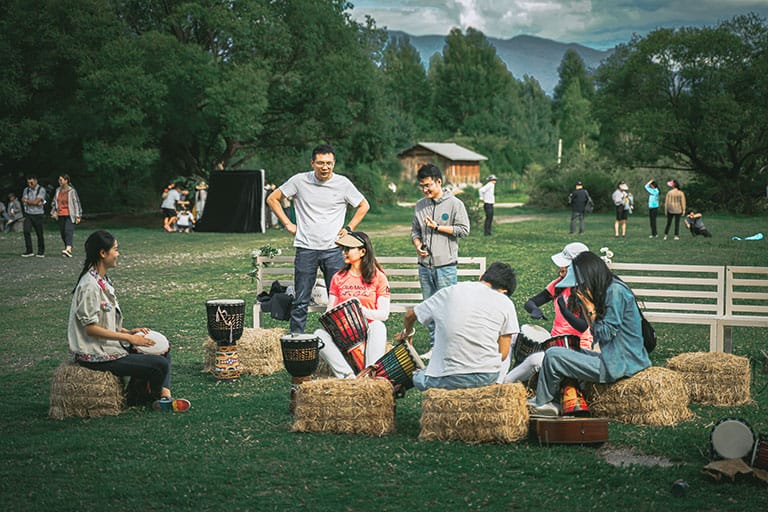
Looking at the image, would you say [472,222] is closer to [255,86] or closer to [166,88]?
[255,86]

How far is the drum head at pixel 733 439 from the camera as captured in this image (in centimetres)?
554

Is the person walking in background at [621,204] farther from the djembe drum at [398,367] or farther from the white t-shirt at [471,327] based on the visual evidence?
the white t-shirt at [471,327]

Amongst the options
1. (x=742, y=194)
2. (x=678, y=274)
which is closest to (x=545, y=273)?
(x=678, y=274)

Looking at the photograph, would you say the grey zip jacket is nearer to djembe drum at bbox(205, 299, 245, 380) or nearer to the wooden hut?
djembe drum at bbox(205, 299, 245, 380)

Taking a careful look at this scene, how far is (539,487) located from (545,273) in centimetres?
1243

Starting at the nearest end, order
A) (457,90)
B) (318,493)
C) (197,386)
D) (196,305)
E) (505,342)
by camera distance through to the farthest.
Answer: (318,493)
(505,342)
(197,386)
(196,305)
(457,90)

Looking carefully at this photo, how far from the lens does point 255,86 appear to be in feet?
120

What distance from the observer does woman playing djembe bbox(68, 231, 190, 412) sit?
7.17 m

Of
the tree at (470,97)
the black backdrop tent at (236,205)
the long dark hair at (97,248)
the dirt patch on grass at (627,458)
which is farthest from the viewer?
the tree at (470,97)

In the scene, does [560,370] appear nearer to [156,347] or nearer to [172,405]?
[172,405]

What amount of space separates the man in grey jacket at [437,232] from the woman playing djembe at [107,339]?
3.07m

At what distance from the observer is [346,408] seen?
21.4 ft

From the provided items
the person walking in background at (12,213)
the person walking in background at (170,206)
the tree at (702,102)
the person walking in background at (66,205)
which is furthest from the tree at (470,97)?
the person walking in background at (66,205)

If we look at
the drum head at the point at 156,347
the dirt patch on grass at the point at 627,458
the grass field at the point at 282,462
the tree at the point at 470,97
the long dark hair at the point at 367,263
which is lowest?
the dirt patch on grass at the point at 627,458
